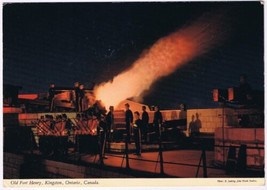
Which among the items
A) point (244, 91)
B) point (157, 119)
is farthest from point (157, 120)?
point (244, 91)

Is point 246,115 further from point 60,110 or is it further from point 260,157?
point 60,110

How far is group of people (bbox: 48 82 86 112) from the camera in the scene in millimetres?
5203

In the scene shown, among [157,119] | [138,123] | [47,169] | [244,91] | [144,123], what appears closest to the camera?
[244,91]

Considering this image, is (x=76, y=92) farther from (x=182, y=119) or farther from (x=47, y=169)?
(x=182, y=119)

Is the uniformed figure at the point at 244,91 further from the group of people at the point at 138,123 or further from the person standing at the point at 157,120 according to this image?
the person standing at the point at 157,120

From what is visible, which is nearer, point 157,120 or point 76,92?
point 76,92

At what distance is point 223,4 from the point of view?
4.35m

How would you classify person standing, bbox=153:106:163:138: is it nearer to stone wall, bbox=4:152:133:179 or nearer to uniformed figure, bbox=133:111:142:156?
uniformed figure, bbox=133:111:142:156

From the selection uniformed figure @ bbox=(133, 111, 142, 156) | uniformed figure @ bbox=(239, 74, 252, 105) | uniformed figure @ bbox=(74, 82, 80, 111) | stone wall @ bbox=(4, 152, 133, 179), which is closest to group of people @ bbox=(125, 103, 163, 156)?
uniformed figure @ bbox=(133, 111, 142, 156)

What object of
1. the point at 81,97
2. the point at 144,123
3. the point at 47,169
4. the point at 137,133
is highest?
the point at 81,97

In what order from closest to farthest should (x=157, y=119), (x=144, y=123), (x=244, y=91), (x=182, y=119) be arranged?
(x=244, y=91)
(x=144, y=123)
(x=157, y=119)
(x=182, y=119)

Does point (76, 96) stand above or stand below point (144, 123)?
above

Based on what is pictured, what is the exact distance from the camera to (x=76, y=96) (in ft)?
18.4

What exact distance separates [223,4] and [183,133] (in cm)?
286
